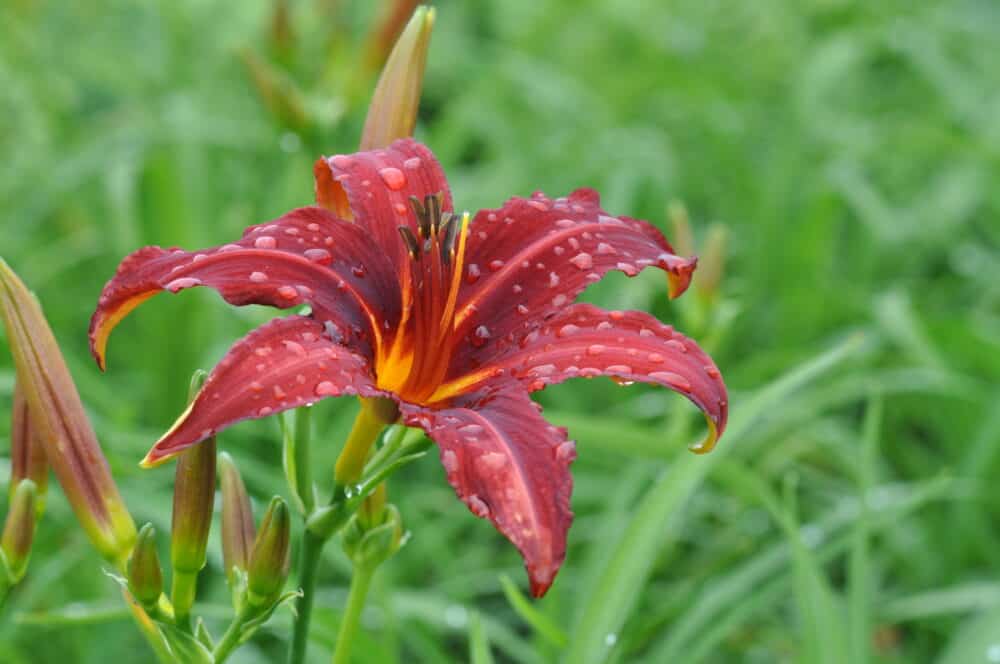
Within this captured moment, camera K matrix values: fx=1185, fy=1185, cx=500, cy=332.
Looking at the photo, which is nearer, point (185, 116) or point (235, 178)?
point (185, 116)

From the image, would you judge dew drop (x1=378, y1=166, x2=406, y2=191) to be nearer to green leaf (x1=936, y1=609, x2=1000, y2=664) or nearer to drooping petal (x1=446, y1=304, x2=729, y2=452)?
drooping petal (x1=446, y1=304, x2=729, y2=452)

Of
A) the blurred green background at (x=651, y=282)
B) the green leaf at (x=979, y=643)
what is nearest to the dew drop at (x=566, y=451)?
the blurred green background at (x=651, y=282)

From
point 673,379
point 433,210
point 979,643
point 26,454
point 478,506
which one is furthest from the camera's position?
point 979,643

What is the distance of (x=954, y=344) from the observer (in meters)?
2.54

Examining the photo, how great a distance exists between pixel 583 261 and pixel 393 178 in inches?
7.4

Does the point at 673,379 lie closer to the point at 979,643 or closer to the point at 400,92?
the point at 400,92

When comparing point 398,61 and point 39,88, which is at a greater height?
point 398,61

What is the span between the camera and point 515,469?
83cm

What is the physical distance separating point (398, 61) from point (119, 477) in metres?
1.13

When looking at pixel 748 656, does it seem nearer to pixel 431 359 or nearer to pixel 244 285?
pixel 431 359

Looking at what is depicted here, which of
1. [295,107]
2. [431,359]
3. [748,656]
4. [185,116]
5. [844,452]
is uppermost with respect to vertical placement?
[431,359]

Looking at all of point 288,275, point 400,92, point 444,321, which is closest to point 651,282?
point 400,92

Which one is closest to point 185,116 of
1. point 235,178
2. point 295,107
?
point 235,178

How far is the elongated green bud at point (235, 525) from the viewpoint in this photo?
1.06 metres
